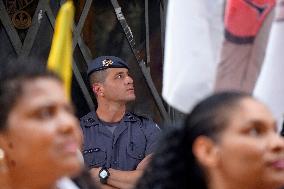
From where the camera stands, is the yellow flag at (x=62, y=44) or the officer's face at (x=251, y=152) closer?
the officer's face at (x=251, y=152)

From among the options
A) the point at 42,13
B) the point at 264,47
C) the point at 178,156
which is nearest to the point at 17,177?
the point at 178,156

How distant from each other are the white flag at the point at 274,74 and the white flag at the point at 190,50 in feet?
0.82

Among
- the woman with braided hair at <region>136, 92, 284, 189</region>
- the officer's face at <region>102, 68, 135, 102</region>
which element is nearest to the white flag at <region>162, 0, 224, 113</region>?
the woman with braided hair at <region>136, 92, 284, 189</region>

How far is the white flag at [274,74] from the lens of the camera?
11.4ft

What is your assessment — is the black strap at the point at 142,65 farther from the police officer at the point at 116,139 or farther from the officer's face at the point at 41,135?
the officer's face at the point at 41,135

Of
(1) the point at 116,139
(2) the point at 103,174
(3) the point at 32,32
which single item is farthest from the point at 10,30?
(2) the point at 103,174

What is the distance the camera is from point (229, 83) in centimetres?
358

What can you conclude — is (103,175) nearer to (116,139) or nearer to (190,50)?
(116,139)

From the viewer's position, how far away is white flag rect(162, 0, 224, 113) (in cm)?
355

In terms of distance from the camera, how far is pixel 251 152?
2703 millimetres

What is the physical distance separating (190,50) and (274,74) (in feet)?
1.42

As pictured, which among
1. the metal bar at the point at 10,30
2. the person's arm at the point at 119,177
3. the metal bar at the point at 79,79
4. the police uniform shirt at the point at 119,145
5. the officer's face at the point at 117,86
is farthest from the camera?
the metal bar at the point at 79,79

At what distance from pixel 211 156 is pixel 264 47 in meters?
1.03

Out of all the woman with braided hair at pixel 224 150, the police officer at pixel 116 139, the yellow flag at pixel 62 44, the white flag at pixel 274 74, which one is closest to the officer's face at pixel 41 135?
the yellow flag at pixel 62 44
